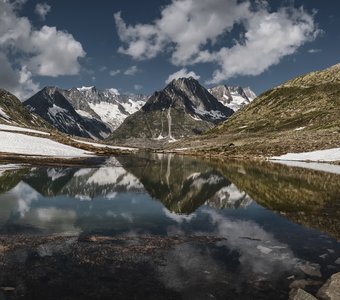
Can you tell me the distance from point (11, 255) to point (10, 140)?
302ft

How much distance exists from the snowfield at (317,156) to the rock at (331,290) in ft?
269

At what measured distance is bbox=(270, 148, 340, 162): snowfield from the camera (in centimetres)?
9668

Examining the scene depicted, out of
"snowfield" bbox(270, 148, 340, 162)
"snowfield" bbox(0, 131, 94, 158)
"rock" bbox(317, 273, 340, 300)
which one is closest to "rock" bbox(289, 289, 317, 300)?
"rock" bbox(317, 273, 340, 300)

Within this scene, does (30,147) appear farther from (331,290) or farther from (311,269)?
(331,290)

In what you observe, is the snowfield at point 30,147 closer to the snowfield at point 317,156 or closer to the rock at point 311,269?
the snowfield at point 317,156

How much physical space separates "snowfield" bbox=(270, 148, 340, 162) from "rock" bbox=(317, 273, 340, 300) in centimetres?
8202

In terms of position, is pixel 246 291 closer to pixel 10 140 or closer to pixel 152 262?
pixel 152 262

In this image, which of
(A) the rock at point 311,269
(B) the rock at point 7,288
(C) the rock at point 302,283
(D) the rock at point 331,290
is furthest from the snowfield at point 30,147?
(D) the rock at point 331,290

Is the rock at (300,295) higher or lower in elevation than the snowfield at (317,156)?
lower

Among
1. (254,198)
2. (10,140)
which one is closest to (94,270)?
(254,198)

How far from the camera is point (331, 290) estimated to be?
50.9 ft

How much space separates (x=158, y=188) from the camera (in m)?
49.9

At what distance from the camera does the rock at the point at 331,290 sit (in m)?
15.0

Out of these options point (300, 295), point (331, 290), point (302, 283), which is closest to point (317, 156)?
point (302, 283)
